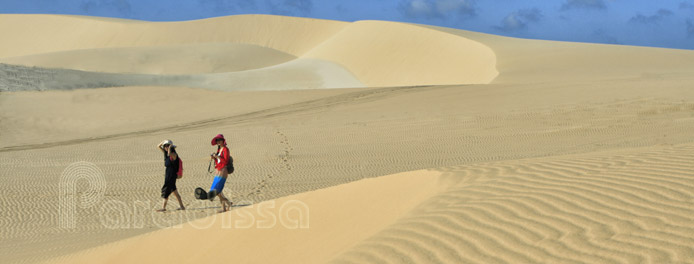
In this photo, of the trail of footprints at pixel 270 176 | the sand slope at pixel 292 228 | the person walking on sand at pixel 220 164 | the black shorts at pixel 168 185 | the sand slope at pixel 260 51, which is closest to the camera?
the sand slope at pixel 292 228

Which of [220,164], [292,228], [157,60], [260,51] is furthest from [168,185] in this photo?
[260,51]

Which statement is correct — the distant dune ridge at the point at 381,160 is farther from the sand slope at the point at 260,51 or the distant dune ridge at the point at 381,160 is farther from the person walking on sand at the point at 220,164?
the person walking on sand at the point at 220,164

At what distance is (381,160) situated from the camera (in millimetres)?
16688

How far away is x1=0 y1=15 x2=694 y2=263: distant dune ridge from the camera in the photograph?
527 cm

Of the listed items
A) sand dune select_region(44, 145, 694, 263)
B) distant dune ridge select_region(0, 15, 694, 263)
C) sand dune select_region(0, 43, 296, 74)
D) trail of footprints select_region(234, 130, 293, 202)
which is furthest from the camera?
sand dune select_region(0, 43, 296, 74)

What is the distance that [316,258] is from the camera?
219 inches

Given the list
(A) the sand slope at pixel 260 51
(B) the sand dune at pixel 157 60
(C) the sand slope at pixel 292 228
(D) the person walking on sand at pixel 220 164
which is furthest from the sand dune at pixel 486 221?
(B) the sand dune at pixel 157 60

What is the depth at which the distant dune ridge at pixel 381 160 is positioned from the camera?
527cm

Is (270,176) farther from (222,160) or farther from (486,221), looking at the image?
(486,221)

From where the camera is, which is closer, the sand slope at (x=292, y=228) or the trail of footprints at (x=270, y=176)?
the sand slope at (x=292, y=228)

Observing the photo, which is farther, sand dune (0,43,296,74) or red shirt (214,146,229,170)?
sand dune (0,43,296,74)

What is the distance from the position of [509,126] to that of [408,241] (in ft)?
53.5

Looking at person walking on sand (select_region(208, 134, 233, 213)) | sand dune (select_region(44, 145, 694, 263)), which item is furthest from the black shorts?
sand dune (select_region(44, 145, 694, 263))

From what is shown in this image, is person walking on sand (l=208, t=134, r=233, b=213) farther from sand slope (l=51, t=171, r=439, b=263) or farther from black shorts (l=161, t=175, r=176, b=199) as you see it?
sand slope (l=51, t=171, r=439, b=263)
